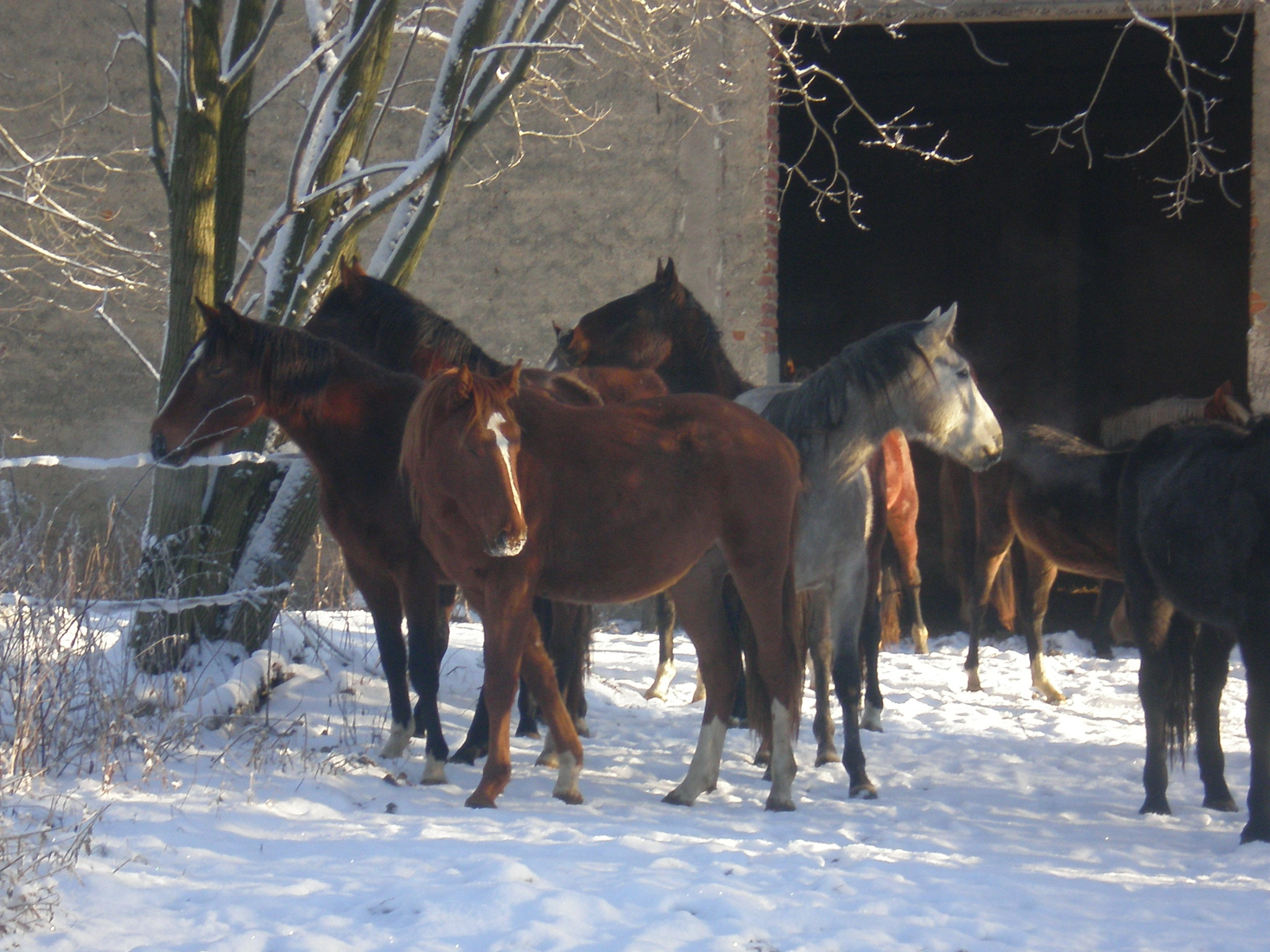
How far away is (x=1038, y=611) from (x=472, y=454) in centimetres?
511

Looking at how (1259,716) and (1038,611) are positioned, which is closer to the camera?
(1259,716)

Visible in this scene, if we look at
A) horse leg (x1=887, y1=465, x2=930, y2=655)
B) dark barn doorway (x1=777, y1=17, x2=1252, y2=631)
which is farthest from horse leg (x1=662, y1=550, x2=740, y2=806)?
dark barn doorway (x1=777, y1=17, x2=1252, y2=631)

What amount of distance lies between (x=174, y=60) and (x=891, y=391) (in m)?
7.93

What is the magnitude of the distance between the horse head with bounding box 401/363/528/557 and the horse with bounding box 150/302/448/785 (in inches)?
19.6

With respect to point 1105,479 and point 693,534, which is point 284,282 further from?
point 1105,479

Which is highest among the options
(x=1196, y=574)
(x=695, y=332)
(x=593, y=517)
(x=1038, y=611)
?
(x=695, y=332)

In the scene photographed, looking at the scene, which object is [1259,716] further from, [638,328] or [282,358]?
[282,358]

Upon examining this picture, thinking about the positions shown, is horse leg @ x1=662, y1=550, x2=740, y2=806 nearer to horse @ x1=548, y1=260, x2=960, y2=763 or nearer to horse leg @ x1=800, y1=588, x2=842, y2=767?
horse leg @ x1=800, y1=588, x2=842, y2=767

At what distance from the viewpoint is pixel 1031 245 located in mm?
17453

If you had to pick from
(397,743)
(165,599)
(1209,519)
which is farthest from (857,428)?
(165,599)

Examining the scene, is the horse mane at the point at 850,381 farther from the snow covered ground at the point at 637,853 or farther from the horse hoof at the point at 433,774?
the horse hoof at the point at 433,774

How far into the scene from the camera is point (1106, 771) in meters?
5.87

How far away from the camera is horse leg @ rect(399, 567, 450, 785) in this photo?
16.1 feet

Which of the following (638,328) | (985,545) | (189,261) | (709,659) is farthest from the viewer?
(985,545)
